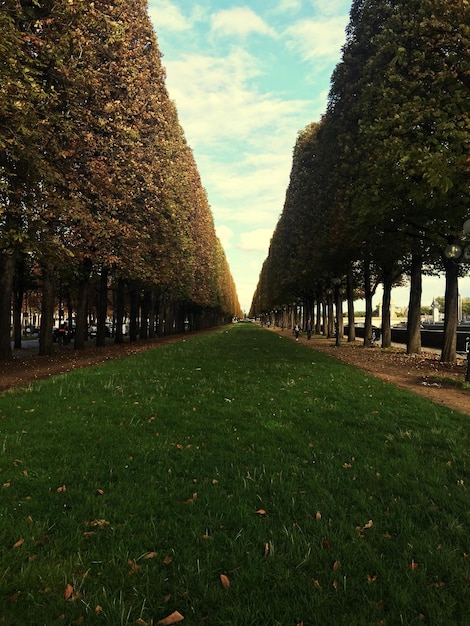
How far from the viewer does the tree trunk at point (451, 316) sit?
1853cm

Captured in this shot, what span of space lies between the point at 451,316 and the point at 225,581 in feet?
58.2

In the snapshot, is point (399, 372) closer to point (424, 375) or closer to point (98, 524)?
point (424, 375)

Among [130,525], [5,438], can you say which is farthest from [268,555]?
[5,438]

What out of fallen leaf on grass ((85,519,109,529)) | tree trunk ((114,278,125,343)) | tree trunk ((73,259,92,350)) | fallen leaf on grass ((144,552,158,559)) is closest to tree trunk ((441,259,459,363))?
fallen leaf on grass ((85,519,109,529))

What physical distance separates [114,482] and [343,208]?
2128 cm

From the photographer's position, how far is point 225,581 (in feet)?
10.9

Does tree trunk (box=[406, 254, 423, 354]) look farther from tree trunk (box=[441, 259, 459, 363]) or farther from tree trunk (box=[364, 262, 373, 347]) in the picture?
tree trunk (box=[364, 262, 373, 347])

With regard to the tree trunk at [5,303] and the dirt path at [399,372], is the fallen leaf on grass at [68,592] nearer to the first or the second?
the dirt path at [399,372]

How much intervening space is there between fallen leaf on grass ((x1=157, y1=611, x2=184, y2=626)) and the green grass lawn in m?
0.10

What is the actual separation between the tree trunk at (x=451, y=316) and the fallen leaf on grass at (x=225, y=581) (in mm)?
17563

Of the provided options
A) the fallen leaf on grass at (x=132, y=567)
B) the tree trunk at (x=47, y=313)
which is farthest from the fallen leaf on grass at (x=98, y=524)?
the tree trunk at (x=47, y=313)

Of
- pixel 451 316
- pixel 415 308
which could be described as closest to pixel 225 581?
pixel 451 316

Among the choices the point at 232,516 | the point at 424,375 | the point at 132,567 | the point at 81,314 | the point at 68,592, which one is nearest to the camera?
the point at 68,592

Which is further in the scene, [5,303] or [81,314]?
[81,314]
